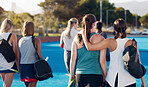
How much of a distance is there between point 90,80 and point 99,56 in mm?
329

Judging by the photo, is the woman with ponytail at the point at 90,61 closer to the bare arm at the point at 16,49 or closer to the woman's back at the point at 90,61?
the woman's back at the point at 90,61

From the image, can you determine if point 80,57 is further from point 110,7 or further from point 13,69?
point 110,7

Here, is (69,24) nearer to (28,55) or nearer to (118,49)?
(28,55)

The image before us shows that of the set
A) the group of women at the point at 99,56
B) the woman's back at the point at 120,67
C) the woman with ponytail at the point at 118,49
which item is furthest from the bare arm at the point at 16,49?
the woman's back at the point at 120,67

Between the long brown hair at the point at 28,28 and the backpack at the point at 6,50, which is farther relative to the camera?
the backpack at the point at 6,50

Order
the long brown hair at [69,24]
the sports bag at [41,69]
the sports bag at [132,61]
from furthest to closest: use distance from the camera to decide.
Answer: the long brown hair at [69,24] < the sports bag at [41,69] < the sports bag at [132,61]

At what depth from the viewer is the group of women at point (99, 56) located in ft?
11.2

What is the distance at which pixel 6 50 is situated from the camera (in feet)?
14.0

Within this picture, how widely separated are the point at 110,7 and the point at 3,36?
2962 inches

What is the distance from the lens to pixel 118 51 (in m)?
3.41

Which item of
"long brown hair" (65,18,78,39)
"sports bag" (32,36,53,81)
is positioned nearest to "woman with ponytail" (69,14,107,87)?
"sports bag" (32,36,53,81)

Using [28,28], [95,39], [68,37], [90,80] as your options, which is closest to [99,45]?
[95,39]

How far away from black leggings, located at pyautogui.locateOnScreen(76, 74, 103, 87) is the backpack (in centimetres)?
130

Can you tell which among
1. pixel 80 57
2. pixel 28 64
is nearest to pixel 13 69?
pixel 28 64
